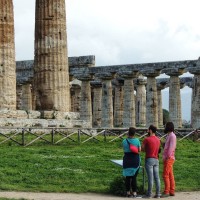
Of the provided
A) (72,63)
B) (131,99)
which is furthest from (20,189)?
(72,63)

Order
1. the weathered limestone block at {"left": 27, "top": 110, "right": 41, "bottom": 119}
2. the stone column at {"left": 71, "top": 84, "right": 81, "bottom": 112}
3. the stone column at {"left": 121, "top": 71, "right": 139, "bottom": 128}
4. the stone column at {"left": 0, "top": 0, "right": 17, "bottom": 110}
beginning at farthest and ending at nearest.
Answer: the stone column at {"left": 71, "top": 84, "right": 81, "bottom": 112} < the stone column at {"left": 121, "top": 71, "right": 139, "bottom": 128} < the weathered limestone block at {"left": 27, "top": 110, "right": 41, "bottom": 119} < the stone column at {"left": 0, "top": 0, "right": 17, "bottom": 110}


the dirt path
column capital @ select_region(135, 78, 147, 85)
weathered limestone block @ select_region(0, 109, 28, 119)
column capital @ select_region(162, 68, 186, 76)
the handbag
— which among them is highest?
column capital @ select_region(162, 68, 186, 76)

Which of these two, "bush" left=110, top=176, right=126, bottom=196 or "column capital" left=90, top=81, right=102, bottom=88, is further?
"column capital" left=90, top=81, right=102, bottom=88

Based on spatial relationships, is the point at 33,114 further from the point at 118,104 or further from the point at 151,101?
the point at 118,104

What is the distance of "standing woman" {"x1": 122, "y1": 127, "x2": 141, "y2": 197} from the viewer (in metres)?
18.2

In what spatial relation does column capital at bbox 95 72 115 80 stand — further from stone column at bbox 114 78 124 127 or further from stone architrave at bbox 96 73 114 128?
stone column at bbox 114 78 124 127

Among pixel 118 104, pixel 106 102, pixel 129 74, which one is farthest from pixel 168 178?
pixel 118 104

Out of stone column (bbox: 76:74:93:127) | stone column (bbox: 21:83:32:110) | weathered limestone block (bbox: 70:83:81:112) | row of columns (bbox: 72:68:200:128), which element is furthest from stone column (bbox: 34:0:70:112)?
weathered limestone block (bbox: 70:83:81:112)

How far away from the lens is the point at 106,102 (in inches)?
2675

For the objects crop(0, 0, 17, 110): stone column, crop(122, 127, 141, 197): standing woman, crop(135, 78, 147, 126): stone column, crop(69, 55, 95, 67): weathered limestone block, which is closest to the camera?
crop(122, 127, 141, 197): standing woman

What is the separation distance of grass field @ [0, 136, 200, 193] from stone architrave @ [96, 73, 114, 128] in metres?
34.9

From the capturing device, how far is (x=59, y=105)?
134 ft

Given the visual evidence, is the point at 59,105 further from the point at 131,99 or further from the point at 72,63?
the point at 72,63

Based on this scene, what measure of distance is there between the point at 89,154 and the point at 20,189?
1001 centimetres
